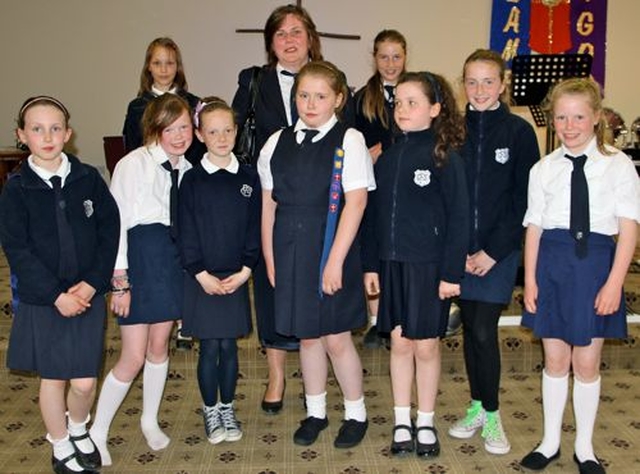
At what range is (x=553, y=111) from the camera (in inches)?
93.6

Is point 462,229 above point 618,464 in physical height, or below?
above

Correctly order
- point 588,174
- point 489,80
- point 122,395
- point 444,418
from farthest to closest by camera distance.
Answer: point 444,418
point 122,395
point 489,80
point 588,174

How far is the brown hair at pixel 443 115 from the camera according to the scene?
2434 millimetres

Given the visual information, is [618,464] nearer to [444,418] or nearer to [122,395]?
[444,418]

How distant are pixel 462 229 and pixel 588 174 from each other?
1.41 feet

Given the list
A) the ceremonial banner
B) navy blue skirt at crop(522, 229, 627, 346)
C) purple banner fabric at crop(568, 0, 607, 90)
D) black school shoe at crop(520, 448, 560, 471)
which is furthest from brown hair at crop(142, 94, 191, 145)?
purple banner fabric at crop(568, 0, 607, 90)

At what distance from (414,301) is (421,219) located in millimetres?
280

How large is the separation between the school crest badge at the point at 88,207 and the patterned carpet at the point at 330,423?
0.93m

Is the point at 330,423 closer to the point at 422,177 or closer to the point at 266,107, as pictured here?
the point at 422,177

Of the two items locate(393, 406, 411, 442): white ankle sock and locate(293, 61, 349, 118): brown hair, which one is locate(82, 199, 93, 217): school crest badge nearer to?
locate(293, 61, 349, 118): brown hair

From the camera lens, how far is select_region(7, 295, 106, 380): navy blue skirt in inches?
92.1

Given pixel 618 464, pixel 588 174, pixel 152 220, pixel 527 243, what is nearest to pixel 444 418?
pixel 618 464

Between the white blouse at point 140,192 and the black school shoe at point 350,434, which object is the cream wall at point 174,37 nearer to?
the white blouse at point 140,192

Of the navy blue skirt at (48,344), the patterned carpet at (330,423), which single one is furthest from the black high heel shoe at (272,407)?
the navy blue skirt at (48,344)
